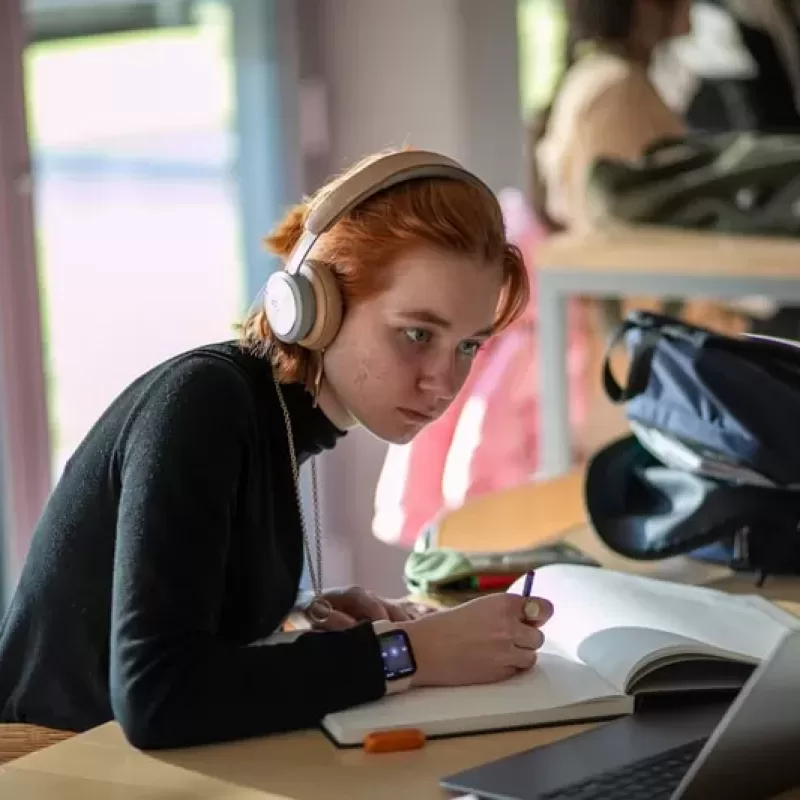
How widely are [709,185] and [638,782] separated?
1445 millimetres

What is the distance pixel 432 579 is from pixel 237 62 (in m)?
1.75

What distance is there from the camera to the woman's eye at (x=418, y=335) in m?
1.30

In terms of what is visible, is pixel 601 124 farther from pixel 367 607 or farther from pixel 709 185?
pixel 367 607

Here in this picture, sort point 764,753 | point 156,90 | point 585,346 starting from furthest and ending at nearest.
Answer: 1. point 156,90
2. point 585,346
3. point 764,753

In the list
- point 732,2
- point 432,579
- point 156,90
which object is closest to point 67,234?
point 156,90

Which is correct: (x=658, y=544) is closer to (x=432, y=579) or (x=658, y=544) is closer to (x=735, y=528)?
(x=735, y=528)

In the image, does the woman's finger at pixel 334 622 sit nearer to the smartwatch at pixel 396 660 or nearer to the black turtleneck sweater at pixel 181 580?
the black turtleneck sweater at pixel 181 580

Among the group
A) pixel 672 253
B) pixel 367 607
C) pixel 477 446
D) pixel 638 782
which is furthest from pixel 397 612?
pixel 477 446

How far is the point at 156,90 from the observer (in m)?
2.96

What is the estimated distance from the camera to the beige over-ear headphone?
1.28m

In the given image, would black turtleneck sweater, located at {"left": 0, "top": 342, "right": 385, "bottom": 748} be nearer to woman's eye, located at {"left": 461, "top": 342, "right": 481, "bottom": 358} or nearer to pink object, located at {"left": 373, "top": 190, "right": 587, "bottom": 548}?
woman's eye, located at {"left": 461, "top": 342, "right": 481, "bottom": 358}

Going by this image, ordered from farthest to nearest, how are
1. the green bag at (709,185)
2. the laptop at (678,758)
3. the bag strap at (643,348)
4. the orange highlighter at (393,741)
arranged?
1. the green bag at (709,185)
2. the bag strap at (643,348)
3. the orange highlighter at (393,741)
4. the laptop at (678,758)

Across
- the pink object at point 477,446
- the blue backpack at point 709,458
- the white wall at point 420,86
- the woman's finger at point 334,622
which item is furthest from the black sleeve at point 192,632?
the white wall at point 420,86

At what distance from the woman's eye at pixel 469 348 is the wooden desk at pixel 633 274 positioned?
0.90m
